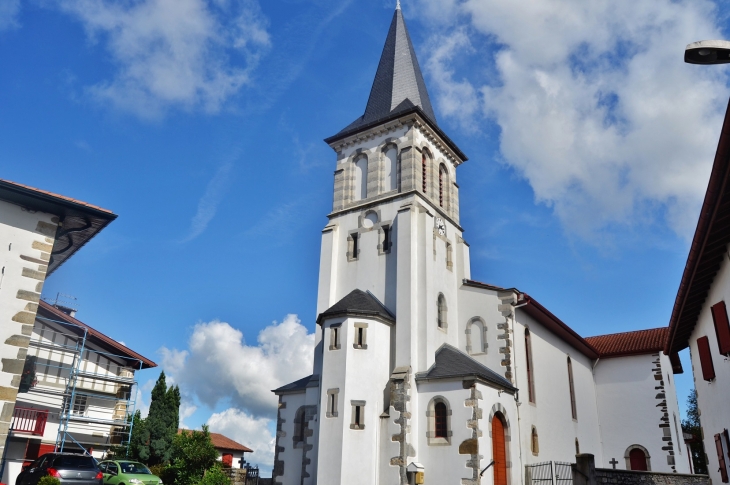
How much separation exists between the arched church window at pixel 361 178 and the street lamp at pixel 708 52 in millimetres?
22661

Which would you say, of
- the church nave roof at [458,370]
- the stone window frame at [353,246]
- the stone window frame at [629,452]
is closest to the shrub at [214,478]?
the church nave roof at [458,370]

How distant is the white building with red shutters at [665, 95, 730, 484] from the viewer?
1025 cm

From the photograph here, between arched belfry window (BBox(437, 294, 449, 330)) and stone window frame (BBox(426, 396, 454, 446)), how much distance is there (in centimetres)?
454

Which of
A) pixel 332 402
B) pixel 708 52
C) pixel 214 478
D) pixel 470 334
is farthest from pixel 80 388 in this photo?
pixel 708 52

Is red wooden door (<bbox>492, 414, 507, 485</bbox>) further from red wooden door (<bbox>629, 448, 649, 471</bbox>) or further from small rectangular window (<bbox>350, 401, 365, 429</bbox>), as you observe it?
red wooden door (<bbox>629, 448, 649, 471</bbox>)

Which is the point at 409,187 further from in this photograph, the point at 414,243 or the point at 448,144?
the point at 448,144

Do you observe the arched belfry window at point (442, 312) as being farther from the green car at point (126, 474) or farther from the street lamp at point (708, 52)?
the street lamp at point (708, 52)

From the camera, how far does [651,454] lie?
3325 cm

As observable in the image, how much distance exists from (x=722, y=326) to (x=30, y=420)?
22940mm

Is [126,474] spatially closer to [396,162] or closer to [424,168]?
[396,162]

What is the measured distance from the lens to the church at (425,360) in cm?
2241

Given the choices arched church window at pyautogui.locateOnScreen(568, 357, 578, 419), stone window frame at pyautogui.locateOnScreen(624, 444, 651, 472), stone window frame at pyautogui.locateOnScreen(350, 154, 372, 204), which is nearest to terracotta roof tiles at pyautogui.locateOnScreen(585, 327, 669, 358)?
arched church window at pyautogui.locateOnScreen(568, 357, 578, 419)

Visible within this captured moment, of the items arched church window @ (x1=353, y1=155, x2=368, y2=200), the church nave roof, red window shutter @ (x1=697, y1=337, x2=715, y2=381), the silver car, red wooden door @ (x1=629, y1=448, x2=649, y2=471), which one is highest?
arched church window @ (x1=353, y1=155, x2=368, y2=200)

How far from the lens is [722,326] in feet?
44.0
